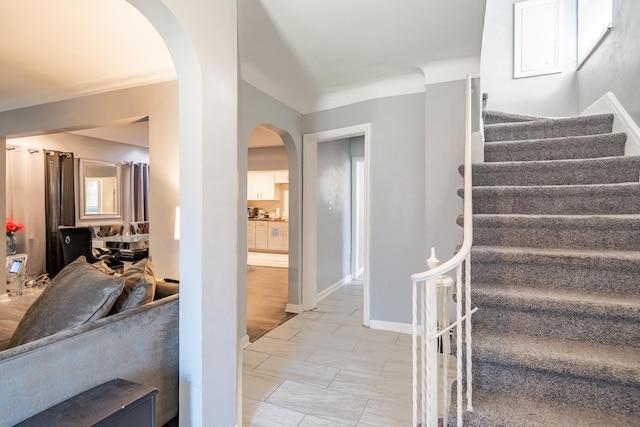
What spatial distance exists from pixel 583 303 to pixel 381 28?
2154 millimetres

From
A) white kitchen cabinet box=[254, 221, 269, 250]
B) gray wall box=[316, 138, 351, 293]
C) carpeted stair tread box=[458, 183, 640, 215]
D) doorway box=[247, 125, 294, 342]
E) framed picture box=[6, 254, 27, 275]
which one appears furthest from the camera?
white kitchen cabinet box=[254, 221, 269, 250]

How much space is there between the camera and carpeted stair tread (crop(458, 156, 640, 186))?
2207mm

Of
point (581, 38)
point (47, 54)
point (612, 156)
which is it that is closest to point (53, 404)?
point (47, 54)

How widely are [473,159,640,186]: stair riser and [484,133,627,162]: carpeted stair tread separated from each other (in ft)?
0.87

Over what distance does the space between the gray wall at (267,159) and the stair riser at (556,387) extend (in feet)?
19.9

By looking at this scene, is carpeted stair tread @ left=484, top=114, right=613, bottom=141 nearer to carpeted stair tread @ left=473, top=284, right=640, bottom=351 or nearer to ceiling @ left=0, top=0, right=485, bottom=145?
ceiling @ left=0, top=0, right=485, bottom=145

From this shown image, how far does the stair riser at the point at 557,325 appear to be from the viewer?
4.96ft

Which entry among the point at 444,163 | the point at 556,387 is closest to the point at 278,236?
the point at 444,163

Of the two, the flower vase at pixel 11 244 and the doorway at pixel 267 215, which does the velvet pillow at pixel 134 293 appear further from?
the flower vase at pixel 11 244

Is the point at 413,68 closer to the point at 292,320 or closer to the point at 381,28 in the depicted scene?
the point at 381,28

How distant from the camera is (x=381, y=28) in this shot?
2395 millimetres

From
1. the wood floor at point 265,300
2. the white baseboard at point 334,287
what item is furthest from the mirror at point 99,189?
the white baseboard at point 334,287

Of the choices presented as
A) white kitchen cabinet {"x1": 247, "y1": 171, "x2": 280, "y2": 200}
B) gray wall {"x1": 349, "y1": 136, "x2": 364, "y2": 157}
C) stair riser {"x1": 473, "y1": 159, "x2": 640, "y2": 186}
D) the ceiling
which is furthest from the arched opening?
stair riser {"x1": 473, "y1": 159, "x2": 640, "y2": 186}

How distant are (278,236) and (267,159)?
178 cm
